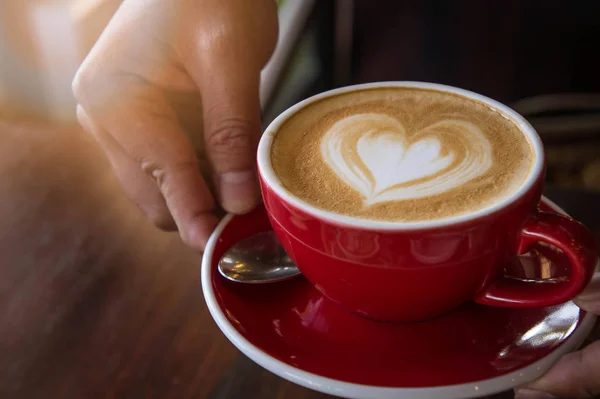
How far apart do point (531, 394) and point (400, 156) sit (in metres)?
0.25

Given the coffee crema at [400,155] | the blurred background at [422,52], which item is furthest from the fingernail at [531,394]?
the blurred background at [422,52]

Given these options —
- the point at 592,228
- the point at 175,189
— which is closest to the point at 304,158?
the point at 175,189

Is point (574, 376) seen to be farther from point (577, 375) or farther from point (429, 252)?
point (429, 252)

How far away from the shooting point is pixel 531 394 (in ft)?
1.67

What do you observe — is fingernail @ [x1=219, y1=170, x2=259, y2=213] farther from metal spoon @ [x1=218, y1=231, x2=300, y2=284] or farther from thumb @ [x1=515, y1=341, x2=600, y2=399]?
thumb @ [x1=515, y1=341, x2=600, y2=399]

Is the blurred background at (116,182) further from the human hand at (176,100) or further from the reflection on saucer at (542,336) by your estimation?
the reflection on saucer at (542,336)

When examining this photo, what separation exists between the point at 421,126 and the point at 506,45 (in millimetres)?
642

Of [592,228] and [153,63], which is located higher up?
[153,63]

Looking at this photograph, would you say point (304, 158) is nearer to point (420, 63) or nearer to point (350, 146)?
point (350, 146)

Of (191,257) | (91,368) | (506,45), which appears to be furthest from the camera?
(506,45)

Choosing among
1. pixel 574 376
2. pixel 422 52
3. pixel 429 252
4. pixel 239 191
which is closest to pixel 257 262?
pixel 239 191

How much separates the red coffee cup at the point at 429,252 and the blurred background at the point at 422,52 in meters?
0.52

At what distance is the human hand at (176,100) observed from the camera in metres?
0.70

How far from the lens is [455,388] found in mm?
436
